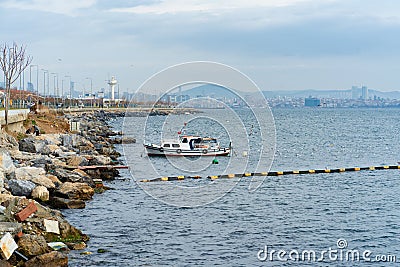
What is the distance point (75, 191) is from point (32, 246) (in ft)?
36.9

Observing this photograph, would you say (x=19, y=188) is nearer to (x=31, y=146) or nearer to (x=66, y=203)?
(x=66, y=203)

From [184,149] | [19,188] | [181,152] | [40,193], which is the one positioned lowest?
[181,152]

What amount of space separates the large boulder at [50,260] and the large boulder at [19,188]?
8301 millimetres

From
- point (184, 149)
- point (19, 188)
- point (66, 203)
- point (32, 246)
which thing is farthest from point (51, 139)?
point (32, 246)

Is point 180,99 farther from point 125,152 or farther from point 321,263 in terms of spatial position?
point 321,263

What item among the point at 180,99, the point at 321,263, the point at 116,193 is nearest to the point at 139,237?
the point at 321,263

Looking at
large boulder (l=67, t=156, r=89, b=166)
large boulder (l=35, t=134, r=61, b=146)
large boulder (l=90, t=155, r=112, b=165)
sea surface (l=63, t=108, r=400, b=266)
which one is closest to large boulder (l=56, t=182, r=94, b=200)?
sea surface (l=63, t=108, r=400, b=266)

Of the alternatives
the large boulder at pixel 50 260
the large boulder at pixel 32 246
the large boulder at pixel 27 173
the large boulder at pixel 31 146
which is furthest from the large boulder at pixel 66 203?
the large boulder at pixel 31 146

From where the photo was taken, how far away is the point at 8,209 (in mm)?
20766

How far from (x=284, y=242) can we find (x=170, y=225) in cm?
525

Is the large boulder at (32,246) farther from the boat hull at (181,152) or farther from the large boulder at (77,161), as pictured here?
the boat hull at (181,152)

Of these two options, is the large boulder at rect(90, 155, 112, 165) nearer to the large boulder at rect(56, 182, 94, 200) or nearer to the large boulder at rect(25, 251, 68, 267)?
the large boulder at rect(56, 182, 94, 200)

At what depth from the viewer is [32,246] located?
61.0 ft

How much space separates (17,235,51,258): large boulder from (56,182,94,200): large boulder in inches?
378
